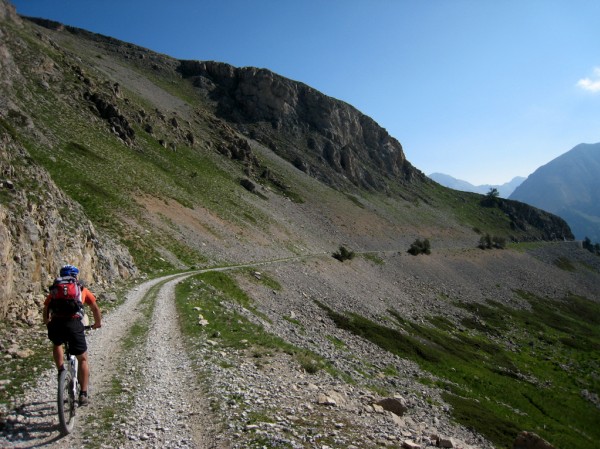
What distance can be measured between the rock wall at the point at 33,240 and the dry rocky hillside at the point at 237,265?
0.13 metres

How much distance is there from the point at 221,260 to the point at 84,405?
38777mm

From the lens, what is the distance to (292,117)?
151m

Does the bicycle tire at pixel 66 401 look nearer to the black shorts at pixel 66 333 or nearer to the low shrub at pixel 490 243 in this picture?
the black shorts at pixel 66 333

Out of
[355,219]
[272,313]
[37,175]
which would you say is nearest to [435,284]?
[355,219]

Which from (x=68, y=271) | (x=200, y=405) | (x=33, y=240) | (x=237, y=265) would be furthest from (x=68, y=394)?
(x=237, y=265)

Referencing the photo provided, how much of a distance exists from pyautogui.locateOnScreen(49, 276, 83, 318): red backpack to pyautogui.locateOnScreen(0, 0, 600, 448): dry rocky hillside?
2486 millimetres

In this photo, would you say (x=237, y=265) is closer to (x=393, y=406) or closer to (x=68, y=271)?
(x=393, y=406)

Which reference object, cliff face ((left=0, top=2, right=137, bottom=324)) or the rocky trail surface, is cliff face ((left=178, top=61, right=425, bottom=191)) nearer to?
cliff face ((left=0, top=2, right=137, bottom=324))

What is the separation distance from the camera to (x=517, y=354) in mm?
54156

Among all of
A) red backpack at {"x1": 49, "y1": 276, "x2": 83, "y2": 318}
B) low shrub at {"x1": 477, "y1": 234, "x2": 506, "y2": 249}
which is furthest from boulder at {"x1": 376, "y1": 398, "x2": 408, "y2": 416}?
low shrub at {"x1": 477, "y1": 234, "x2": 506, "y2": 249}

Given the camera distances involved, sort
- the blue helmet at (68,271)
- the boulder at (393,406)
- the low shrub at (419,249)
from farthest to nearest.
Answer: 1. the low shrub at (419,249)
2. the boulder at (393,406)
3. the blue helmet at (68,271)

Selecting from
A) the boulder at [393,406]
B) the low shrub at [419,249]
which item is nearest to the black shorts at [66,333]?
the boulder at [393,406]

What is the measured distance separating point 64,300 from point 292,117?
149373 millimetres

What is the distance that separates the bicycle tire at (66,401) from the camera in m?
7.96
